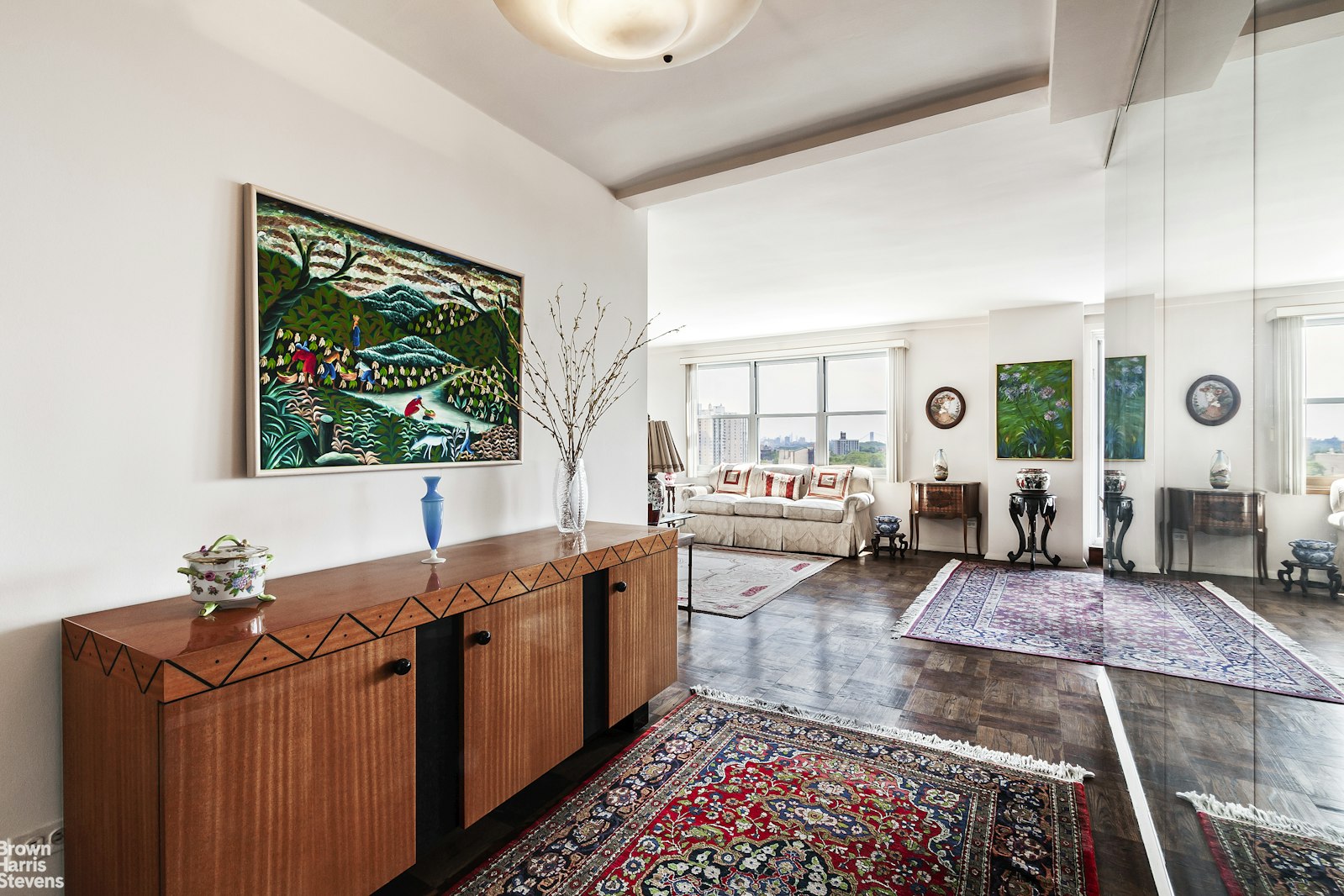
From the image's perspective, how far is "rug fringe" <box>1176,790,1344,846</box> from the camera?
2.50 feet

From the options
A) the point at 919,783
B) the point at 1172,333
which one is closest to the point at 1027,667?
the point at 919,783

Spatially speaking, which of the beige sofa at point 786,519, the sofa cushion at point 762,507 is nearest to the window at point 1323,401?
the beige sofa at point 786,519

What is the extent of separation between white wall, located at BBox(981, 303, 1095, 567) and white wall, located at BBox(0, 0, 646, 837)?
5.93 meters

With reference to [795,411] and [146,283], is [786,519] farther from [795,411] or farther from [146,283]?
[146,283]

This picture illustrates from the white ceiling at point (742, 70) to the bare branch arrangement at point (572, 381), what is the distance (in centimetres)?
77

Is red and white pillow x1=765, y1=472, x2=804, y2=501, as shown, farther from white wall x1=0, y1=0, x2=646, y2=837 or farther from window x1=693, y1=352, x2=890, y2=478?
white wall x1=0, y1=0, x2=646, y2=837

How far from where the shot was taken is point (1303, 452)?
0.82 meters

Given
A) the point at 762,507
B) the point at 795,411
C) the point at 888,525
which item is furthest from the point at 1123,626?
the point at 795,411

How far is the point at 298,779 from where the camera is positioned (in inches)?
53.1

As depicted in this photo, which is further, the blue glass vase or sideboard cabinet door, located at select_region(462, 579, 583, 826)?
the blue glass vase

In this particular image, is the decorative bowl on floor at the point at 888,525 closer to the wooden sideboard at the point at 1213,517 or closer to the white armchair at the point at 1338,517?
the wooden sideboard at the point at 1213,517

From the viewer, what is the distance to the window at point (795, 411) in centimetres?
762

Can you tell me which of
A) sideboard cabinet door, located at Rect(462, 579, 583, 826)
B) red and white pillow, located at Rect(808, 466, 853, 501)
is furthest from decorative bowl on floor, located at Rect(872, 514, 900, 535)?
sideboard cabinet door, located at Rect(462, 579, 583, 826)

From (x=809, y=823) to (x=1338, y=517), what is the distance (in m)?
1.67
